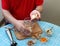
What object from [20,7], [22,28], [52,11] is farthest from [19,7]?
[52,11]

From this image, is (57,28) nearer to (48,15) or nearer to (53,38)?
(53,38)

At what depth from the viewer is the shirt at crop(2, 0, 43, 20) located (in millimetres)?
1246

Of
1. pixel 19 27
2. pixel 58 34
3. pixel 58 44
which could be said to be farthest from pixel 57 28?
pixel 19 27

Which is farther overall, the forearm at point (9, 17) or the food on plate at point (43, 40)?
the forearm at point (9, 17)

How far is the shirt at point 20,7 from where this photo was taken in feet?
4.09

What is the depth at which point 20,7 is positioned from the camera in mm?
1275

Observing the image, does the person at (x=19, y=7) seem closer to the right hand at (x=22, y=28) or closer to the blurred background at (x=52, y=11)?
the right hand at (x=22, y=28)

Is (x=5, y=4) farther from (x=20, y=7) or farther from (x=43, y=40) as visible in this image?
(x=43, y=40)

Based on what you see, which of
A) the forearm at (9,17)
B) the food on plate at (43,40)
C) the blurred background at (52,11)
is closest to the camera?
the food on plate at (43,40)

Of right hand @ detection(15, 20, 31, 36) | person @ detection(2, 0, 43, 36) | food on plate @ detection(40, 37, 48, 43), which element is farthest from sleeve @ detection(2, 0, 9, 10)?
food on plate @ detection(40, 37, 48, 43)

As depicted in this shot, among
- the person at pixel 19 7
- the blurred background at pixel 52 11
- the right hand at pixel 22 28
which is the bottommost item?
the blurred background at pixel 52 11

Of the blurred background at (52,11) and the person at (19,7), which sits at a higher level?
the person at (19,7)

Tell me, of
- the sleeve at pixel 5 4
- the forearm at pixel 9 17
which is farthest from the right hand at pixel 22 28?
the sleeve at pixel 5 4

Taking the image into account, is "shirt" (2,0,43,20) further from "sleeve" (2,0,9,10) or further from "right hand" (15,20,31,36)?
"right hand" (15,20,31,36)
